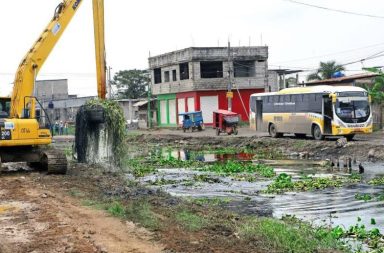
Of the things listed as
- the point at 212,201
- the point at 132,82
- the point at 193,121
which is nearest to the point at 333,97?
the point at 212,201

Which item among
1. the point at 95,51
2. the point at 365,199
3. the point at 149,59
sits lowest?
the point at 365,199

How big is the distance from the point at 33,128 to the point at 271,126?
25.5m

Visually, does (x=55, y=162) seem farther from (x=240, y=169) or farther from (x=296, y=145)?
(x=296, y=145)

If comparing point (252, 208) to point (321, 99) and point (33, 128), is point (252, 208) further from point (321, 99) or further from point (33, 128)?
point (321, 99)

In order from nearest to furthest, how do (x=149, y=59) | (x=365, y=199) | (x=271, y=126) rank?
1. (x=365, y=199)
2. (x=271, y=126)
3. (x=149, y=59)

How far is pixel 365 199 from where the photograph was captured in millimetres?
15258

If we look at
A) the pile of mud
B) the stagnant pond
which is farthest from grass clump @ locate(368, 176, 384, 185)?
the pile of mud

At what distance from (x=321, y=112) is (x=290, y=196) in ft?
63.6

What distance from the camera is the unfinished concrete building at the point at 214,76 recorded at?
62.8m

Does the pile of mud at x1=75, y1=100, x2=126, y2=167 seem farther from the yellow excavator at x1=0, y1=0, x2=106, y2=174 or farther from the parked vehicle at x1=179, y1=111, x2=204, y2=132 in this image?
the parked vehicle at x1=179, y1=111, x2=204, y2=132

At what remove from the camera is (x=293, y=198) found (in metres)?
15.9

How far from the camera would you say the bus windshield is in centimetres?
3366

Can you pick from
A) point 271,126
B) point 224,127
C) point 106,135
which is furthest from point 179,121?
point 106,135

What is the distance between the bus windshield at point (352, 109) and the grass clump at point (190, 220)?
23820mm
